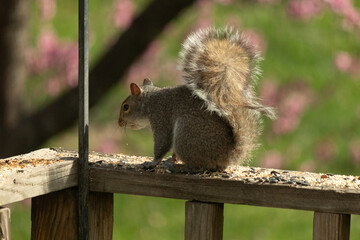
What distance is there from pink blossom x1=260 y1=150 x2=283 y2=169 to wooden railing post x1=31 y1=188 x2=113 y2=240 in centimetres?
369

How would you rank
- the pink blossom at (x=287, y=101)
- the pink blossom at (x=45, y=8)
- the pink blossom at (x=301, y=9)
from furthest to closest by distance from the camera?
1. the pink blossom at (x=287, y=101)
2. the pink blossom at (x=45, y=8)
3. the pink blossom at (x=301, y=9)

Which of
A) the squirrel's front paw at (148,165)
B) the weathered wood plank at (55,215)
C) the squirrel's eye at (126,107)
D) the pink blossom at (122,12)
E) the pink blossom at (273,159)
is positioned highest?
the pink blossom at (122,12)

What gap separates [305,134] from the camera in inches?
243

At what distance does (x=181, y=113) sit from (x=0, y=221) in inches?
26.9

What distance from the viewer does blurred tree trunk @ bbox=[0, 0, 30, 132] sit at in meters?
3.79

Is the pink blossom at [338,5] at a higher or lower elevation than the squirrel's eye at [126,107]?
higher

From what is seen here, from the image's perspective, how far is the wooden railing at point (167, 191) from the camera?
6.09 feet

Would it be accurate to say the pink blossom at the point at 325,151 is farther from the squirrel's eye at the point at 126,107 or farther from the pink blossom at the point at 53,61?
the squirrel's eye at the point at 126,107

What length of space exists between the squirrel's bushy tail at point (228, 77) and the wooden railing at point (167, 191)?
139 millimetres

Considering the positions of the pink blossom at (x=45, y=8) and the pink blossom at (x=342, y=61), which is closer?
the pink blossom at (x=45, y=8)

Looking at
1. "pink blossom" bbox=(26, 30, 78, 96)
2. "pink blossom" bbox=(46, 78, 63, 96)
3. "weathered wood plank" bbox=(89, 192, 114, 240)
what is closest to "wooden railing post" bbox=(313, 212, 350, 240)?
"weathered wood plank" bbox=(89, 192, 114, 240)

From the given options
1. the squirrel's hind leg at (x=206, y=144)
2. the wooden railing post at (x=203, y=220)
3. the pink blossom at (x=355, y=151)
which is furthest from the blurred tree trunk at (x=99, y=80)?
the pink blossom at (x=355, y=151)

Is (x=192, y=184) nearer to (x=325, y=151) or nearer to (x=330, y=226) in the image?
(x=330, y=226)

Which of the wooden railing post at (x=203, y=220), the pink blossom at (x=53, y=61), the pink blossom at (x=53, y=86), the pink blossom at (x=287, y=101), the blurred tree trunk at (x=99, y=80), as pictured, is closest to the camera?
the wooden railing post at (x=203, y=220)
